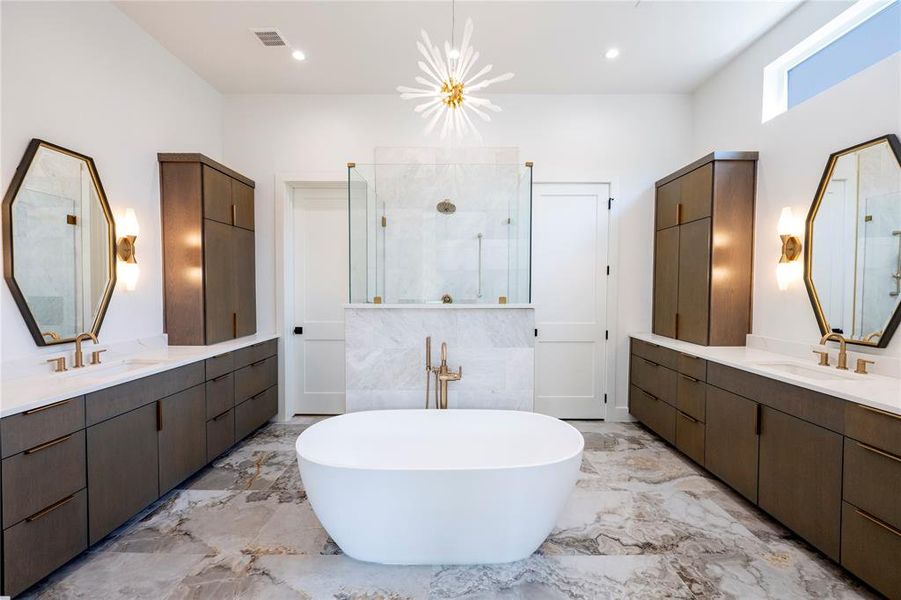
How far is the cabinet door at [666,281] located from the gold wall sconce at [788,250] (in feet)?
2.43

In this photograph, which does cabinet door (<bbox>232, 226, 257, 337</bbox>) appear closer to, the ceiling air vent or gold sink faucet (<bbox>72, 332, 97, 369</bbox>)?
gold sink faucet (<bbox>72, 332, 97, 369</bbox>)

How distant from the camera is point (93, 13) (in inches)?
91.7

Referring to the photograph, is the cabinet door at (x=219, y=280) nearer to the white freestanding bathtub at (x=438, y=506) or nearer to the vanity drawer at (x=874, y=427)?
the white freestanding bathtub at (x=438, y=506)

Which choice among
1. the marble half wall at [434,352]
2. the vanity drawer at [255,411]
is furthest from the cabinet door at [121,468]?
the marble half wall at [434,352]

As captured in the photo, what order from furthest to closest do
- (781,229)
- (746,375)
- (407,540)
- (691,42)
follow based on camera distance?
(691,42)
(781,229)
(746,375)
(407,540)

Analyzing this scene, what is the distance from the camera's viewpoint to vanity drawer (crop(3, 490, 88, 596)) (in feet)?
4.71

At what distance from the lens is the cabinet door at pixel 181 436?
2229 millimetres

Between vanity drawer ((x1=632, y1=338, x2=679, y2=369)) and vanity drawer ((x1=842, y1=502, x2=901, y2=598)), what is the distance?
4.50ft

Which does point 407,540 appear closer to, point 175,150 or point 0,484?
point 0,484

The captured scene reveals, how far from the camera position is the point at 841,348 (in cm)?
211

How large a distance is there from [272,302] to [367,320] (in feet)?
5.21

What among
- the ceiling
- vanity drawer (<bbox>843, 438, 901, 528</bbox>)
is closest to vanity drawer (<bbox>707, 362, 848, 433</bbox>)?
vanity drawer (<bbox>843, 438, 901, 528</bbox>)

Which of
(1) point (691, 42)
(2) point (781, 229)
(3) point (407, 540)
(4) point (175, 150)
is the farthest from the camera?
(4) point (175, 150)

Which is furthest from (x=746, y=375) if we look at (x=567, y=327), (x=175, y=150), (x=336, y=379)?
(x=175, y=150)
